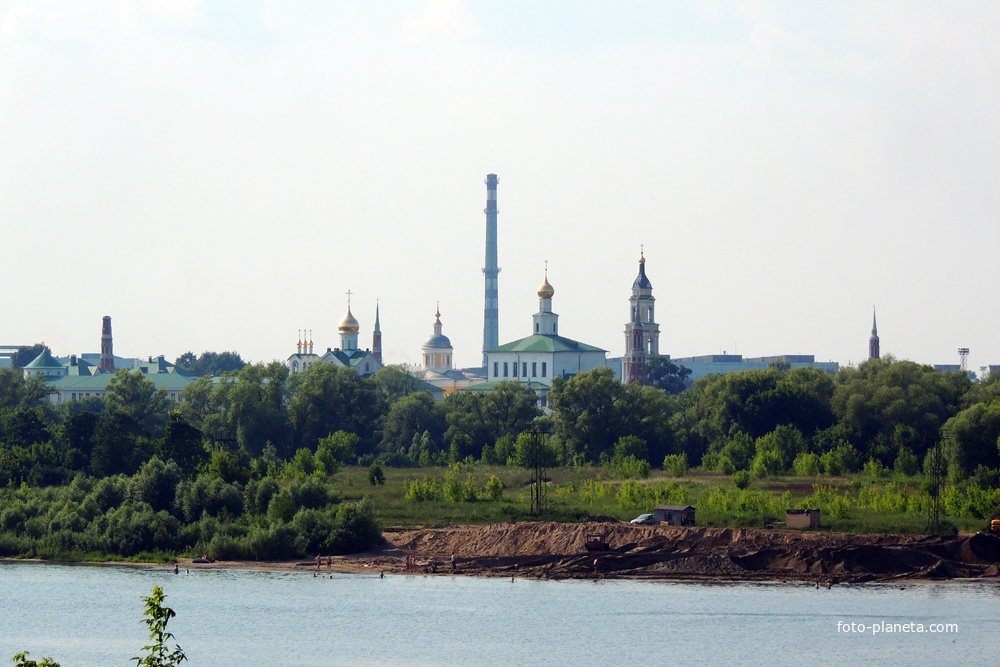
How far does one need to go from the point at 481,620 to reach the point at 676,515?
16016 mm

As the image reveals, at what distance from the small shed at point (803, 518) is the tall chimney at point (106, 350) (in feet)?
451

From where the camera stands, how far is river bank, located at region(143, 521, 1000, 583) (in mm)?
53219

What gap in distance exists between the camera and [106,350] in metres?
189

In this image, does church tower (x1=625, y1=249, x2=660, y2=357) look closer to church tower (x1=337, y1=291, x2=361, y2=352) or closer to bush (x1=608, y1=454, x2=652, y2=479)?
church tower (x1=337, y1=291, x2=361, y2=352)

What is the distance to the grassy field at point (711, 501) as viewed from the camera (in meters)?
60.0

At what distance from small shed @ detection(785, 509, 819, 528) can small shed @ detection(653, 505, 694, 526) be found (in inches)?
142

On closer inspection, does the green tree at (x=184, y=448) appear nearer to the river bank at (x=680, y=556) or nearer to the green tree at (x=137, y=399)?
the river bank at (x=680, y=556)

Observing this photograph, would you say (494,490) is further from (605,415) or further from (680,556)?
(605,415)

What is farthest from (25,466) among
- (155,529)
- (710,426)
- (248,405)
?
(710,426)

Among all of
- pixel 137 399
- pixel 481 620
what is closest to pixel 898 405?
pixel 481 620

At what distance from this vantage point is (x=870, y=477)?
76.8 m

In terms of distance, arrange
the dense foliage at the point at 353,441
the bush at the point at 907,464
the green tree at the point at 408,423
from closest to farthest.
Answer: the dense foliage at the point at 353,441 < the bush at the point at 907,464 < the green tree at the point at 408,423

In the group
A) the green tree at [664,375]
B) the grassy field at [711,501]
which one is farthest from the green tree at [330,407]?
the green tree at [664,375]

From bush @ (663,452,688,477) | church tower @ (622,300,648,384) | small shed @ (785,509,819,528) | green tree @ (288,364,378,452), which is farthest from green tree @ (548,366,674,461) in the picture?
church tower @ (622,300,648,384)
